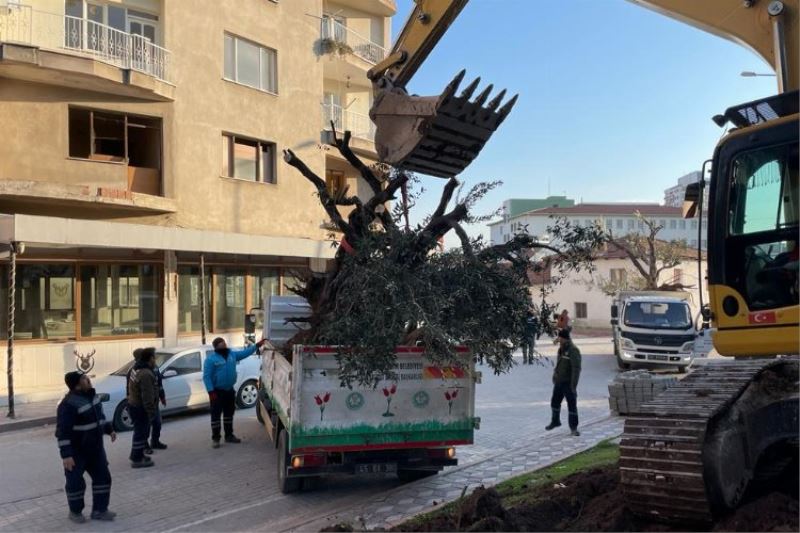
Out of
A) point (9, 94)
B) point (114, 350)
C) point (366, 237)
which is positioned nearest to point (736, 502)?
point (366, 237)

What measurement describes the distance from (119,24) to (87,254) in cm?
647

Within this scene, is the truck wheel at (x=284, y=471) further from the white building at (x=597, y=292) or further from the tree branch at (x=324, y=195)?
the white building at (x=597, y=292)

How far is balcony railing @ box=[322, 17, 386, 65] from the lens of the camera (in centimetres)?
2339

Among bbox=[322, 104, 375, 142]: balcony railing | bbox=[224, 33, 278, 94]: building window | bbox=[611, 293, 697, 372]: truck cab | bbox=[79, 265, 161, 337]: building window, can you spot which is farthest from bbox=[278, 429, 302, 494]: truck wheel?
bbox=[322, 104, 375, 142]: balcony railing

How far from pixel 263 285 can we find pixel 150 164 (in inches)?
214

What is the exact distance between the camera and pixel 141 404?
8898 mm

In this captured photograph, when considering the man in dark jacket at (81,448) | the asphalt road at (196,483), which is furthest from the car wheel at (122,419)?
the man in dark jacket at (81,448)

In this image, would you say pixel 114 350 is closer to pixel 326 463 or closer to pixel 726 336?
pixel 326 463

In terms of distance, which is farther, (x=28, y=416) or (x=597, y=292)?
(x=597, y=292)

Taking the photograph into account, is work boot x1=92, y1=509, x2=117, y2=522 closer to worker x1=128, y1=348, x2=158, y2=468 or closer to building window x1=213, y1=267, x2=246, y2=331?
worker x1=128, y1=348, x2=158, y2=468

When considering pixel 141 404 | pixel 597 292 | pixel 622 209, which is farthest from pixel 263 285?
pixel 622 209

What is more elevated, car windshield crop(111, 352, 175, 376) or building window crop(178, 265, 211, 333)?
building window crop(178, 265, 211, 333)

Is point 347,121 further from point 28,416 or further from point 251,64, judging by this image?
point 28,416

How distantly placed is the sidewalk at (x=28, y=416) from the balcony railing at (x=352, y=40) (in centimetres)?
1545
